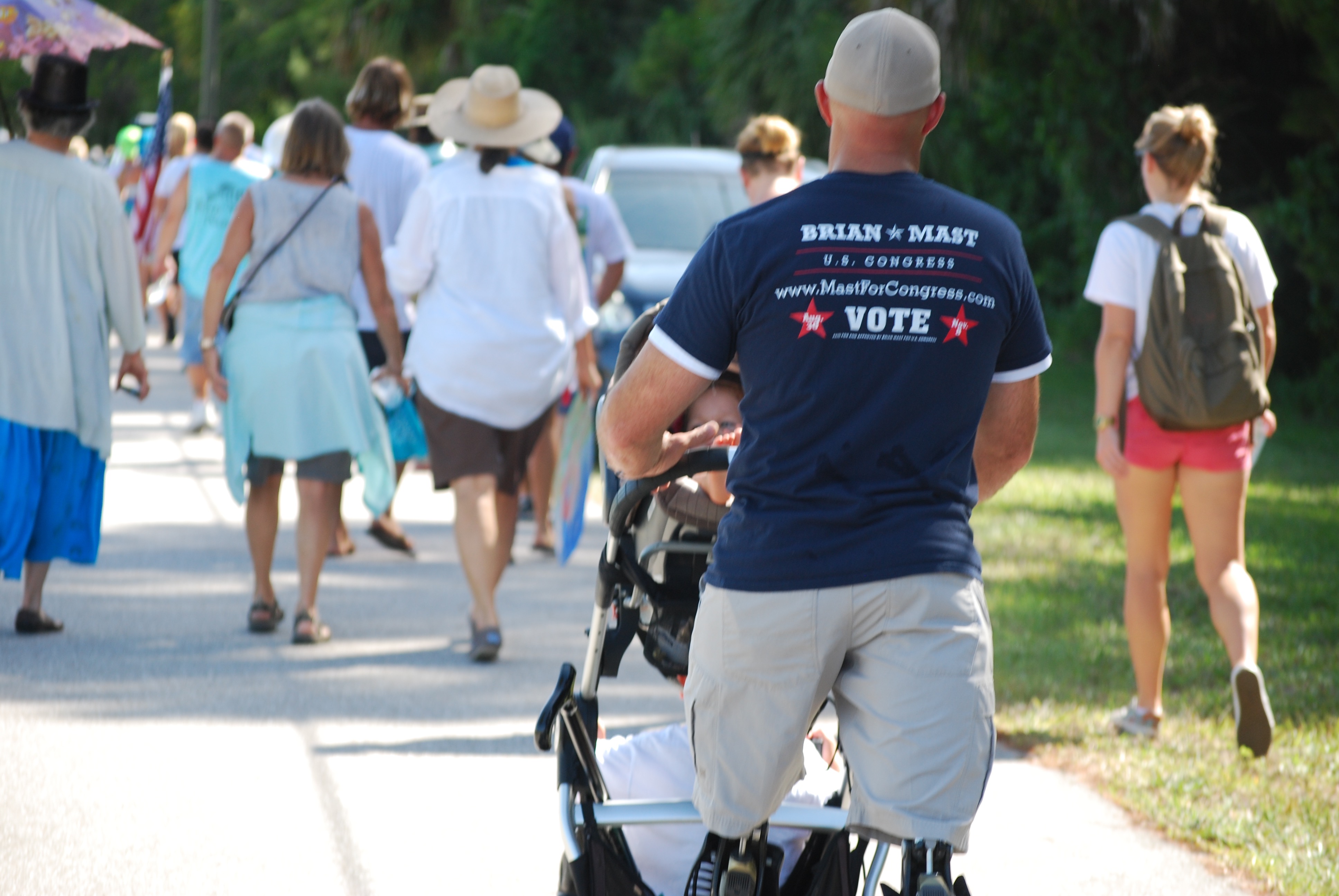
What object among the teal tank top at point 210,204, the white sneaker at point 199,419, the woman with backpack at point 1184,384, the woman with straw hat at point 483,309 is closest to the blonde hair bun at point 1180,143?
the woman with backpack at point 1184,384

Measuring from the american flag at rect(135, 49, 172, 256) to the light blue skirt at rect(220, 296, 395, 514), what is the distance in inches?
179

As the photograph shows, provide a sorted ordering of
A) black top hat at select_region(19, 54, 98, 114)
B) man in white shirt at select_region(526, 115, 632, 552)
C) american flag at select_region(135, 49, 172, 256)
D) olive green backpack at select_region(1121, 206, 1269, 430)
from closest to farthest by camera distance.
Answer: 1. olive green backpack at select_region(1121, 206, 1269, 430)
2. black top hat at select_region(19, 54, 98, 114)
3. man in white shirt at select_region(526, 115, 632, 552)
4. american flag at select_region(135, 49, 172, 256)

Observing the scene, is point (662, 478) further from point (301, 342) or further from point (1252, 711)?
point (301, 342)

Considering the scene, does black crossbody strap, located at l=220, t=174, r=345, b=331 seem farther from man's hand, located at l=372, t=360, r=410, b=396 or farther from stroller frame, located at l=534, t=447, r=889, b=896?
stroller frame, located at l=534, t=447, r=889, b=896

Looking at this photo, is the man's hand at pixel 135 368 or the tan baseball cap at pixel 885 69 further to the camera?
the man's hand at pixel 135 368

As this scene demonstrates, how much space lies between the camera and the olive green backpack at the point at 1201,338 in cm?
511

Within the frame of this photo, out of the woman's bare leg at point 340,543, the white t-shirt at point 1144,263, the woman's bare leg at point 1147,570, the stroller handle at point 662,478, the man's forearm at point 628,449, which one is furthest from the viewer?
the woman's bare leg at point 340,543

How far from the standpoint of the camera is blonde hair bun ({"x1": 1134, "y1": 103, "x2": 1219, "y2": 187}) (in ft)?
17.1

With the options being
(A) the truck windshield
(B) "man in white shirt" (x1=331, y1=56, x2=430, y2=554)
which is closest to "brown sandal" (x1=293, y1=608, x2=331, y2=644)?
(B) "man in white shirt" (x1=331, y1=56, x2=430, y2=554)

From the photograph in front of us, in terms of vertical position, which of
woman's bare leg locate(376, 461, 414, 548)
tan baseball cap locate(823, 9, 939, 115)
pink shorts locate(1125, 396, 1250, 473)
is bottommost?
woman's bare leg locate(376, 461, 414, 548)

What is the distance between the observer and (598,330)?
1030 centimetres

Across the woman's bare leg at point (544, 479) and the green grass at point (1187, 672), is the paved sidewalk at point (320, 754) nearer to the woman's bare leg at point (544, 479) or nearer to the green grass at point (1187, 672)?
the green grass at point (1187, 672)

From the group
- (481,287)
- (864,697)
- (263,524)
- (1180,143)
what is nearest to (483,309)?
(481,287)

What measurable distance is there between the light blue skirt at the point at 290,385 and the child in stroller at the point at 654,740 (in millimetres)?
3001
